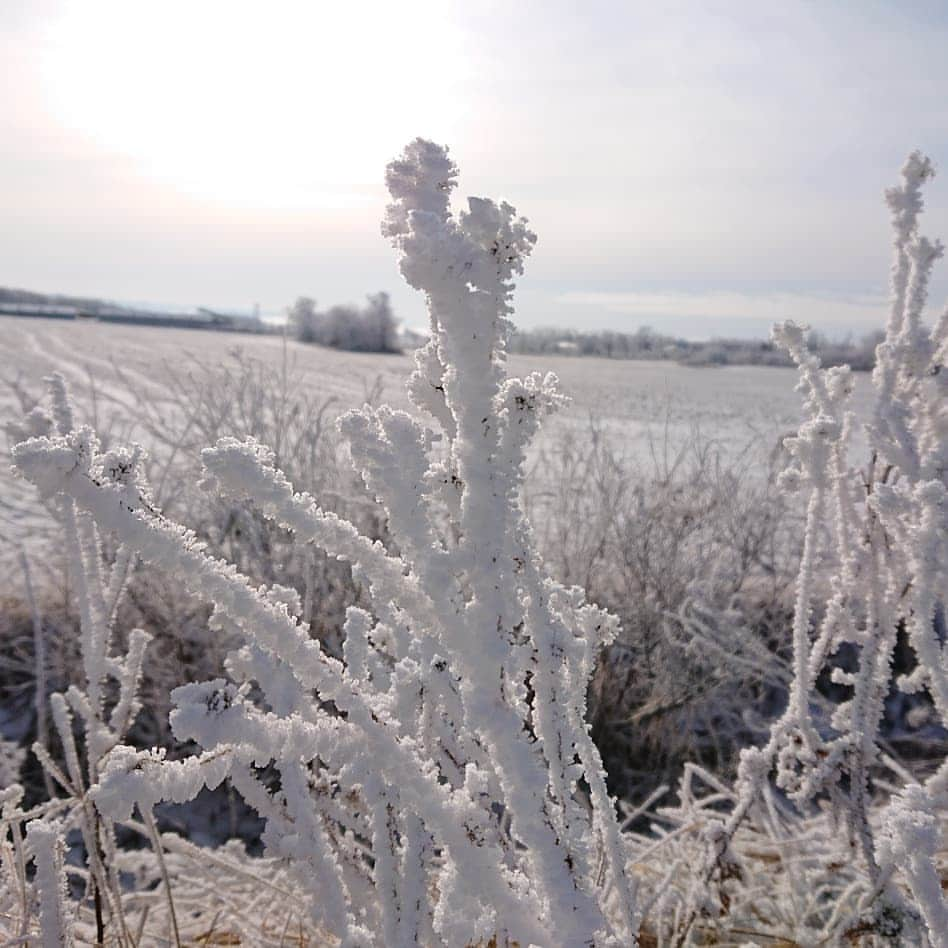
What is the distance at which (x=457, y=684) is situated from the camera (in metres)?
1.03

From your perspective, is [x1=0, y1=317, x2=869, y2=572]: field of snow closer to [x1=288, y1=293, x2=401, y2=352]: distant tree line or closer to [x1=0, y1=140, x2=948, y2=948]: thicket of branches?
[x1=0, y1=140, x2=948, y2=948]: thicket of branches

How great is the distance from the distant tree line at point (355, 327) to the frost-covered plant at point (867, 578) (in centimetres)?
3740

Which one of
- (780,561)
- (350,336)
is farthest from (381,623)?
(350,336)

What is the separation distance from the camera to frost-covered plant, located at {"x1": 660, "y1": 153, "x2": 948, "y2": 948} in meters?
1.60

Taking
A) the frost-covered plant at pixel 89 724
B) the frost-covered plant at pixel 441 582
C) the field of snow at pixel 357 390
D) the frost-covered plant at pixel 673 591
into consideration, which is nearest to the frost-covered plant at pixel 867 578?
the frost-covered plant at pixel 441 582

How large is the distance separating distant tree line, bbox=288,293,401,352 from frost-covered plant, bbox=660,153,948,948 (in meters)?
37.4

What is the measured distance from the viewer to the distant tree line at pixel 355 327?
3969 cm

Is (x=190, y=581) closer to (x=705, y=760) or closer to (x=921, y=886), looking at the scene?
(x=921, y=886)

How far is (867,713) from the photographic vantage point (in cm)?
184

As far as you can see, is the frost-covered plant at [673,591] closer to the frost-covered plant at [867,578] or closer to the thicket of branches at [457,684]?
the frost-covered plant at [867,578]

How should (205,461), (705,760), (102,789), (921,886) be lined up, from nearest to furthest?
(102,789), (205,461), (921,886), (705,760)

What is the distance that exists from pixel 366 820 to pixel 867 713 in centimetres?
120

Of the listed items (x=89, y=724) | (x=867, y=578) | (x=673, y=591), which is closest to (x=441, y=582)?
(x=89, y=724)

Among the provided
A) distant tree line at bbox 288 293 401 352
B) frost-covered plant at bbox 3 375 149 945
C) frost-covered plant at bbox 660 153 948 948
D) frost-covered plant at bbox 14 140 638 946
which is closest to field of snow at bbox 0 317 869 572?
frost-covered plant at bbox 660 153 948 948
